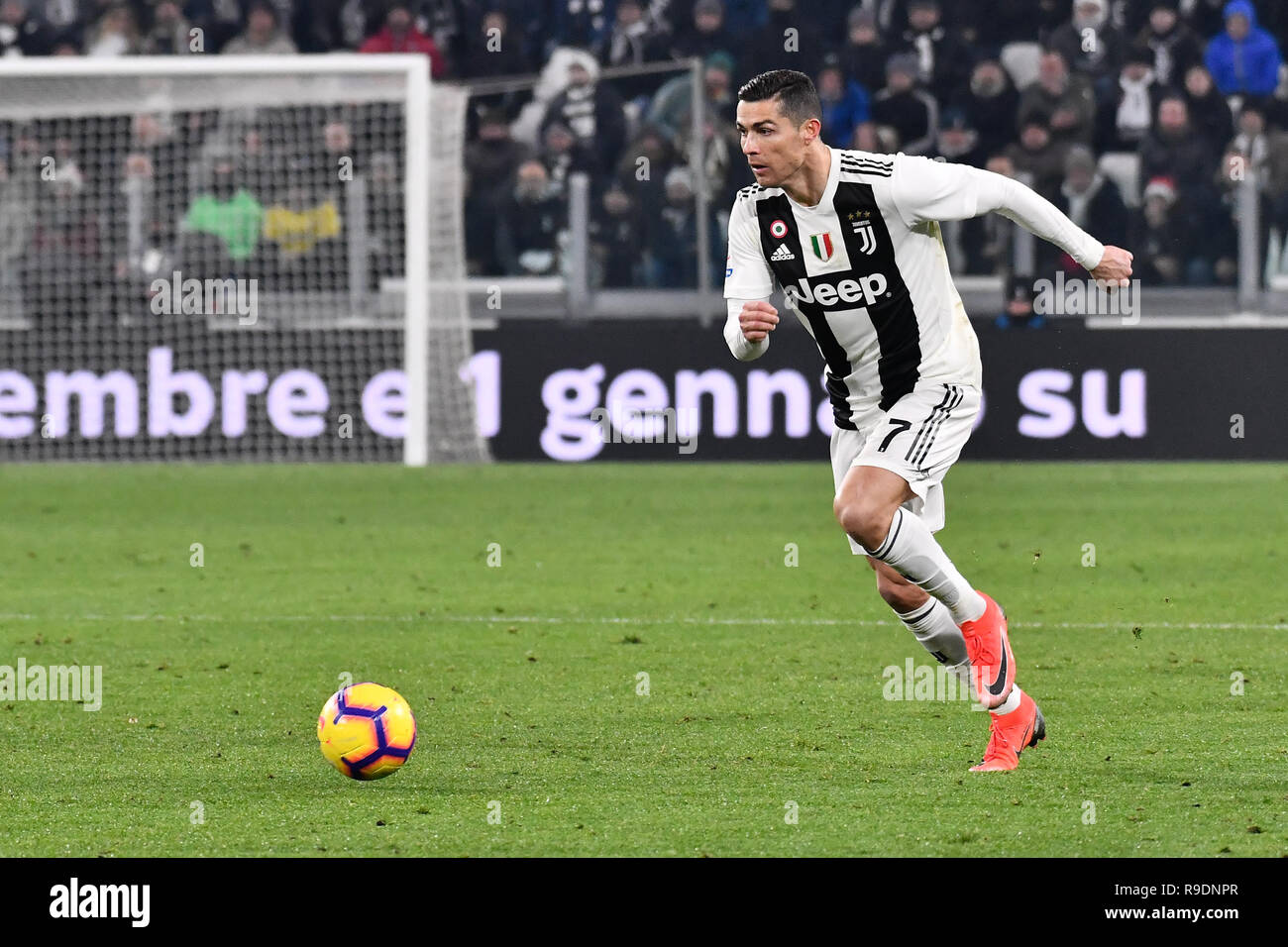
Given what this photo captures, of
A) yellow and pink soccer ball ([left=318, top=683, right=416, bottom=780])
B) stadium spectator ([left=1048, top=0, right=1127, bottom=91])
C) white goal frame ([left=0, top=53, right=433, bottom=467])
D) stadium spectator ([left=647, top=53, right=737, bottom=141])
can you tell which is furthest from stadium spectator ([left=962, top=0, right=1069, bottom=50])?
yellow and pink soccer ball ([left=318, top=683, right=416, bottom=780])

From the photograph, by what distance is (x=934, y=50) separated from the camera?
16.8m

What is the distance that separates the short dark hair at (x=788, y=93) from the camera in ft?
18.4

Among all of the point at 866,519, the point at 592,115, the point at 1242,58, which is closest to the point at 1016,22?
the point at 1242,58

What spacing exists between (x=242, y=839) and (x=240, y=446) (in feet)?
35.4

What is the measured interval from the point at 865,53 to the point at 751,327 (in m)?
11.8

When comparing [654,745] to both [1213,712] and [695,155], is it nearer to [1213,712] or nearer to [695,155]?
[1213,712]

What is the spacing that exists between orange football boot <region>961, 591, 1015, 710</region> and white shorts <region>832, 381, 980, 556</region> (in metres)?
0.37

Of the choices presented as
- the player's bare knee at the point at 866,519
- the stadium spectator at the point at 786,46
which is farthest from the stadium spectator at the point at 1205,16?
the player's bare knee at the point at 866,519

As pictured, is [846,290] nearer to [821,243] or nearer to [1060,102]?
[821,243]

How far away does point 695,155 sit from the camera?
1547cm

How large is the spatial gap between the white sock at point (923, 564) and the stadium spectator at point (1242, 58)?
11.9 meters

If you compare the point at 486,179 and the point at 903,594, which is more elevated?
the point at 486,179

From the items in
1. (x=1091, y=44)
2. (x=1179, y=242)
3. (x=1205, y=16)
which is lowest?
(x=1179, y=242)

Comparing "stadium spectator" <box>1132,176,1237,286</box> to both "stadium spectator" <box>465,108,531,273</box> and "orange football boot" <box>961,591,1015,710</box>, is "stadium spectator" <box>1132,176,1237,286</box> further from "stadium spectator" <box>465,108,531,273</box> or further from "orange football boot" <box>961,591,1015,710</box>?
"orange football boot" <box>961,591,1015,710</box>
